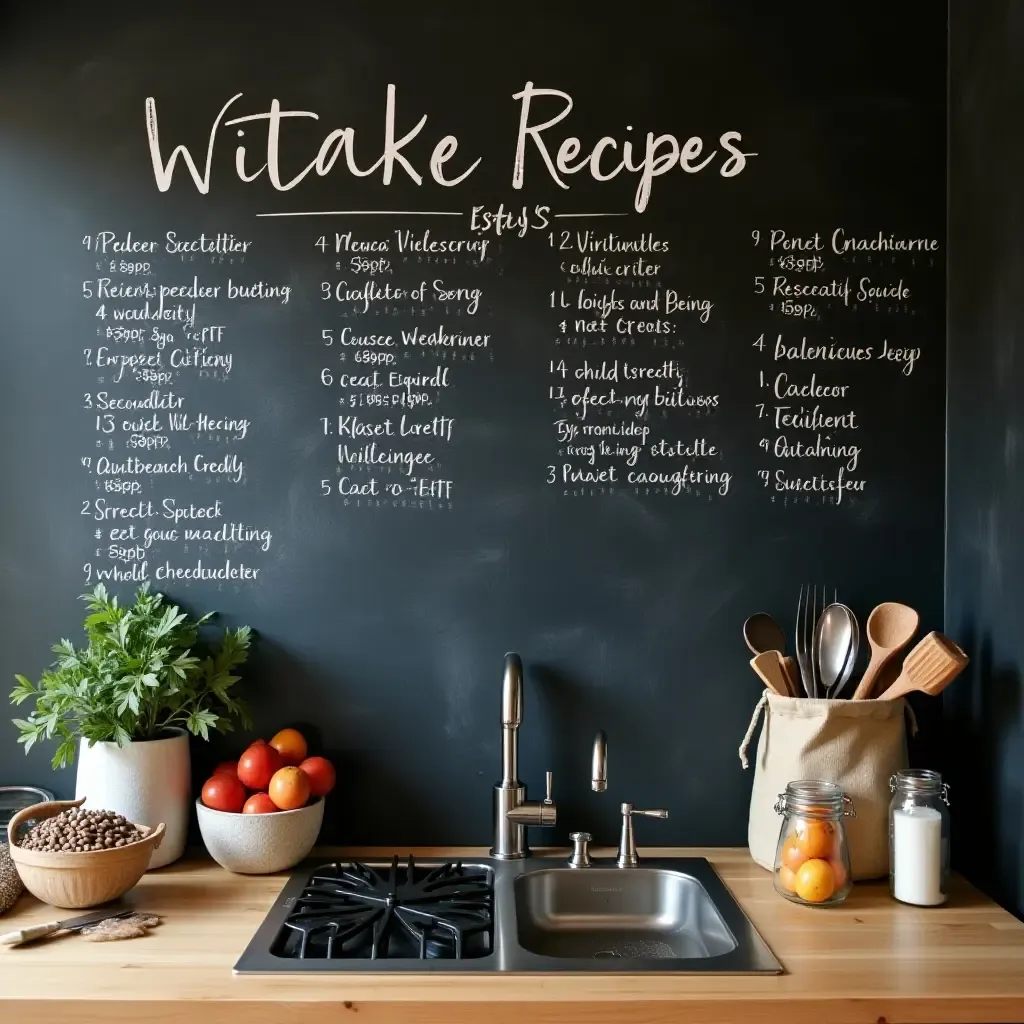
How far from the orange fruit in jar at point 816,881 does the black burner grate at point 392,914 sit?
1.62 ft

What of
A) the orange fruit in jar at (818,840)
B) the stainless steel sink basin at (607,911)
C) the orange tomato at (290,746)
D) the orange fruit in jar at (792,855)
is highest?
the orange tomato at (290,746)

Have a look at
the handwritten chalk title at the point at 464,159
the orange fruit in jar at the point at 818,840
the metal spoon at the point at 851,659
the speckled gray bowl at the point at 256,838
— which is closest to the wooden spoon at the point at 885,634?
the metal spoon at the point at 851,659

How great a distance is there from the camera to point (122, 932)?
59.4 inches

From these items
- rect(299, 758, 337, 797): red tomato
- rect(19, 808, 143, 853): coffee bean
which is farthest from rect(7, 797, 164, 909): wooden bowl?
rect(299, 758, 337, 797): red tomato

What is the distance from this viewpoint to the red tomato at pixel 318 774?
73.6 inches

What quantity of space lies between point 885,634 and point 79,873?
138 cm

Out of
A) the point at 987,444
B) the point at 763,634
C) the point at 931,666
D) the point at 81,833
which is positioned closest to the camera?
the point at 81,833

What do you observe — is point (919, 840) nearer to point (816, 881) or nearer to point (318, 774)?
point (816, 881)

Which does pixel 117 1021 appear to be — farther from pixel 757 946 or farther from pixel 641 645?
pixel 641 645

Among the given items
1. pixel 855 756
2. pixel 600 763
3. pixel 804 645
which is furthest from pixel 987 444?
pixel 600 763

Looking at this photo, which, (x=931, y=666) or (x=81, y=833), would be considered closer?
(x=81, y=833)

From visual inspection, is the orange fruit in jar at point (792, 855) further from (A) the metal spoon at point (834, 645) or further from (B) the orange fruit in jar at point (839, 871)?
(A) the metal spoon at point (834, 645)

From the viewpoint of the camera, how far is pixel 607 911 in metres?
1.84

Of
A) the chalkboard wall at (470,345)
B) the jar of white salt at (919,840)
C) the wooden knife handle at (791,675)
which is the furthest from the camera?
the chalkboard wall at (470,345)
